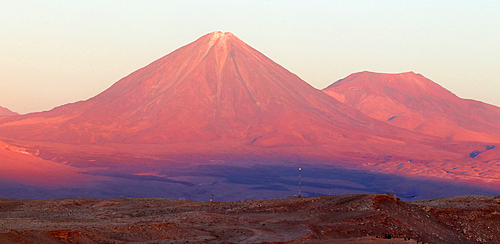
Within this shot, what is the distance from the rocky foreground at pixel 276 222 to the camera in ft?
115

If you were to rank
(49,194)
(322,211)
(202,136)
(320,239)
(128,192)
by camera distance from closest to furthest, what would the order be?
1. (320,239)
2. (322,211)
3. (49,194)
4. (128,192)
5. (202,136)

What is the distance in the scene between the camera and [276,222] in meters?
40.9

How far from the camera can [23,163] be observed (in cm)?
14525

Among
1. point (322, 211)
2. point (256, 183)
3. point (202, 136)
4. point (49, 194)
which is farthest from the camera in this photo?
point (202, 136)

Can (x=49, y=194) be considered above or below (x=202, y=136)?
below

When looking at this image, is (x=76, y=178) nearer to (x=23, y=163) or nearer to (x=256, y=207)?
(x=23, y=163)

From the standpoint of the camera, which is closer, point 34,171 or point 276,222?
point 276,222

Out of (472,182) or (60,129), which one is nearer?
(472,182)

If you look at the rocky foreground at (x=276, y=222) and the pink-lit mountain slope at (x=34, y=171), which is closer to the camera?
the rocky foreground at (x=276, y=222)

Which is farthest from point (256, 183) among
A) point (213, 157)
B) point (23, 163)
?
point (23, 163)

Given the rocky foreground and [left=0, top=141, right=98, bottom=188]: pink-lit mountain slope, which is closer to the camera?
the rocky foreground

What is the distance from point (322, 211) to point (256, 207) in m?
5.58

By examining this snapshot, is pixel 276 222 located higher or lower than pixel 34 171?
lower

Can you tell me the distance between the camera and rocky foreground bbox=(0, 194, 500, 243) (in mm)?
35094
